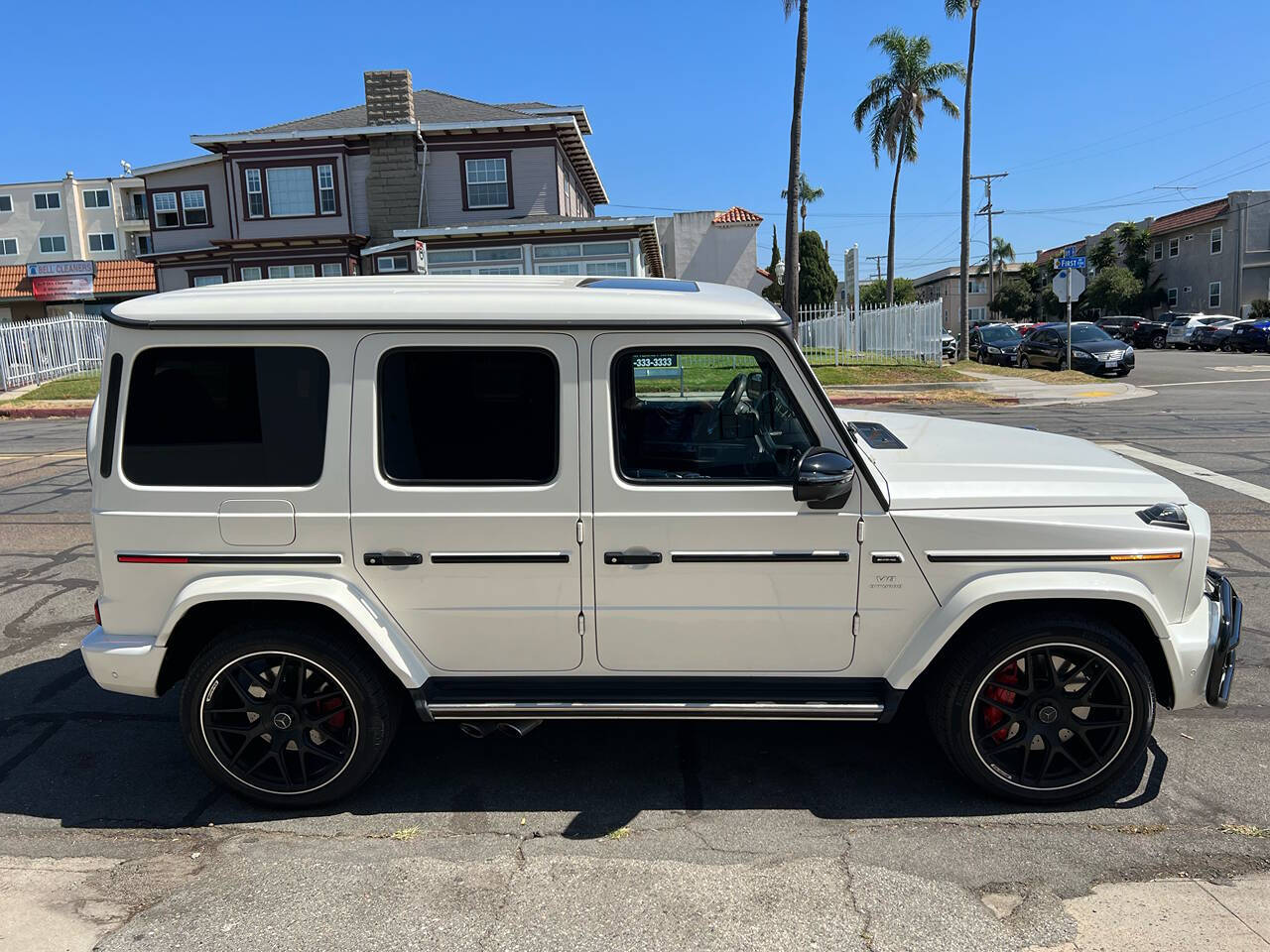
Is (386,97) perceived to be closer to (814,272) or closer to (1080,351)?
(1080,351)

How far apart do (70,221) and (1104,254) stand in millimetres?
70228

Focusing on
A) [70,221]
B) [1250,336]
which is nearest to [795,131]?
[1250,336]

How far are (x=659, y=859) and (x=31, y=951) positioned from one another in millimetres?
1929

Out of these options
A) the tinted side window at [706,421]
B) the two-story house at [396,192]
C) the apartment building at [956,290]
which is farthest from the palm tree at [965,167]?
the apartment building at [956,290]

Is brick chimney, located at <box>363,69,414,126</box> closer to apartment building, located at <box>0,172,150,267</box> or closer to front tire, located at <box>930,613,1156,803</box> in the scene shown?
front tire, located at <box>930,613,1156,803</box>

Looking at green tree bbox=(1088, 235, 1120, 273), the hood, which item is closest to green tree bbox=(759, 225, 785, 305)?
green tree bbox=(1088, 235, 1120, 273)

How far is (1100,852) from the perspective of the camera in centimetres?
313

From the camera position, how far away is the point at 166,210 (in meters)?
29.8

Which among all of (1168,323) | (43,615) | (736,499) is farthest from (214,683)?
(1168,323)

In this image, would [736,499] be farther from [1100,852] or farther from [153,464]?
[153,464]

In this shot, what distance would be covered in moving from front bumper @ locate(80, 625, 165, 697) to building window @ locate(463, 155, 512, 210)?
86.0 feet

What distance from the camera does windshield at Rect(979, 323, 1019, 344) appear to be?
3244cm

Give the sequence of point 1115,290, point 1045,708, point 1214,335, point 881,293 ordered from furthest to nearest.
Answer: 1. point 881,293
2. point 1115,290
3. point 1214,335
4. point 1045,708

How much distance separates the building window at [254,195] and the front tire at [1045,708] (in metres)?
29.6
